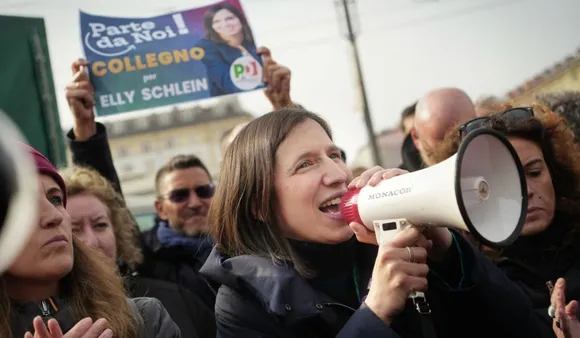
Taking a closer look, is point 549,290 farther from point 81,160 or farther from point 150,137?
point 150,137

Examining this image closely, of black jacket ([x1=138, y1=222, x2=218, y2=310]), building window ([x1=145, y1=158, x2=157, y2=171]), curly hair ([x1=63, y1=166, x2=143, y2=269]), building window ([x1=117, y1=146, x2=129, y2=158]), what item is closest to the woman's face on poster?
curly hair ([x1=63, y1=166, x2=143, y2=269])

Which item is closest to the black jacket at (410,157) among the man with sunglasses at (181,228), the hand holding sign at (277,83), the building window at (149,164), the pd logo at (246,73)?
the hand holding sign at (277,83)

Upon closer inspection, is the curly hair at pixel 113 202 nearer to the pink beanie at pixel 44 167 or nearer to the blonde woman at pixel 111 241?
the blonde woman at pixel 111 241

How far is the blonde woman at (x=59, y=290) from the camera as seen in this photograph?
2.15 meters

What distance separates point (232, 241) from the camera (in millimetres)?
2490

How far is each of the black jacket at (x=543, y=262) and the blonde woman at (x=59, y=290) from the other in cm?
128

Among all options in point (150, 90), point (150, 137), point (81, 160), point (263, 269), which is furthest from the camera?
point (150, 137)

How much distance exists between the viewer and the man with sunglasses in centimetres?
373

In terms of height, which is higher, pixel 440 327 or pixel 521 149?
pixel 521 149

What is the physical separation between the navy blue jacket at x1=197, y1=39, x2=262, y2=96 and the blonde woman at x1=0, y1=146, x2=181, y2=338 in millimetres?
1811

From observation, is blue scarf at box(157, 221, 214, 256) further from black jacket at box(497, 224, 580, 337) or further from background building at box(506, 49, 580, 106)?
background building at box(506, 49, 580, 106)

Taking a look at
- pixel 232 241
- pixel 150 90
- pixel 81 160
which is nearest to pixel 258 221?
pixel 232 241

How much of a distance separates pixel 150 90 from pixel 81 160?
0.69 meters

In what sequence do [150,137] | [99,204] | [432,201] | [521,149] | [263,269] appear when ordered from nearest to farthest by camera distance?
1. [432,201]
2. [263,269]
3. [521,149]
4. [99,204]
5. [150,137]
